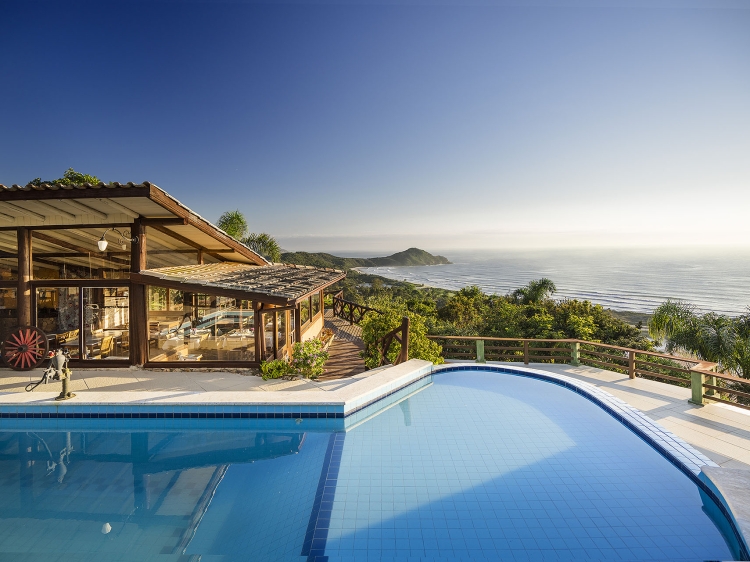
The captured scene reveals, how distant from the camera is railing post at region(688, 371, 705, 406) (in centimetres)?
678

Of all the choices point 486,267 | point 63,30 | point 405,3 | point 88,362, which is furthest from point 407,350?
point 486,267

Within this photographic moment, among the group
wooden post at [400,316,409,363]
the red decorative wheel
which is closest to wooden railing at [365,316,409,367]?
wooden post at [400,316,409,363]

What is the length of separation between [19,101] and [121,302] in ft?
83.4

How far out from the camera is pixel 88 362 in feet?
27.5

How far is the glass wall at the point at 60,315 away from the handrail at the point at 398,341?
645cm

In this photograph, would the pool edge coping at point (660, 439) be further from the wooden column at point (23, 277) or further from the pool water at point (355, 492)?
the wooden column at point (23, 277)

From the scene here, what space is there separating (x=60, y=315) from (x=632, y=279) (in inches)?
3722

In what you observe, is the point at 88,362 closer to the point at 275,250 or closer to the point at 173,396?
the point at 173,396

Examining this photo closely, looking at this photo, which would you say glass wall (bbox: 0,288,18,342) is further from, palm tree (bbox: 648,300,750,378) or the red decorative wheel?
palm tree (bbox: 648,300,750,378)

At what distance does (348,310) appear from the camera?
17766 mm

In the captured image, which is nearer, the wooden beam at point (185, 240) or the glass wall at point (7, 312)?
the glass wall at point (7, 312)

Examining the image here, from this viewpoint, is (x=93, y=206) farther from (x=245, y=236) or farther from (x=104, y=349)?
(x=245, y=236)

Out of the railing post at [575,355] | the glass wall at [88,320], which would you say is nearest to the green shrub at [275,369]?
the glass wall at [88,320]

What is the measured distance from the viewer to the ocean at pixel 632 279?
58344 millimetres
